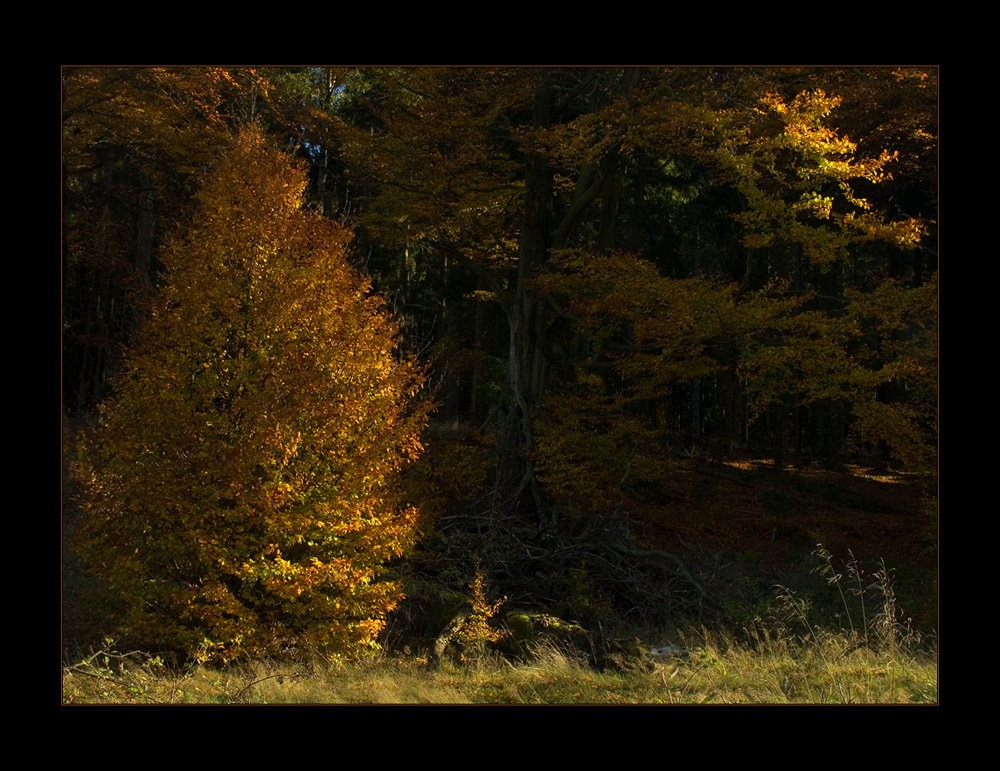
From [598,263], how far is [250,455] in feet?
30.2

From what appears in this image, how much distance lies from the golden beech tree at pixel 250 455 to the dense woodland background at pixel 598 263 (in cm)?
139

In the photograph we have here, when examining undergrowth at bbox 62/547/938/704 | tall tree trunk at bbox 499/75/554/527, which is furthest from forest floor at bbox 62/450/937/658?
tall tree trunk at bbox 499/75/554/527

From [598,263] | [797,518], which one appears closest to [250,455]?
[598,263]

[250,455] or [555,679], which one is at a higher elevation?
[250,455]

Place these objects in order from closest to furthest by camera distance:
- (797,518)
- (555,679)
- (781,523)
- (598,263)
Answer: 1. (555,679)
2. (598,263)
3. (781,523)
4. (797,518)

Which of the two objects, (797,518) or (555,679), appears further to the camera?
(797,518)

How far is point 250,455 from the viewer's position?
7879mm

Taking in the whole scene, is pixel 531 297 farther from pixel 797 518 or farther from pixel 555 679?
pixel 555 679

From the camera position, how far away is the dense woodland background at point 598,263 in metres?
12.4

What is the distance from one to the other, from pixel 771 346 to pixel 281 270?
→ 8.60 m
